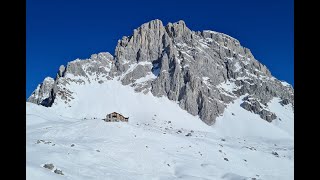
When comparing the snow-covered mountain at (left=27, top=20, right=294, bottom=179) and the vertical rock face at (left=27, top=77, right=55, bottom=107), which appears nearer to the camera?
the snow-covered mountain at (left=27, top=20, right=294, bottom=179)

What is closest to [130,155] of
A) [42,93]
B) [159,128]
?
[159,128]

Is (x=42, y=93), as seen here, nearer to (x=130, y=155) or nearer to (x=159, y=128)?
(x=159, y=128)

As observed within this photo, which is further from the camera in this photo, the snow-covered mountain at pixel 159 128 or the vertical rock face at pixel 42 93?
the vertical rock face at pixel 42 93

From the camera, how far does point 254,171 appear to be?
56250 millimetres

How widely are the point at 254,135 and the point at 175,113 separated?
3529 cm

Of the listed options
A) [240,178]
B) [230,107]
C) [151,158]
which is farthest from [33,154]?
[230,107]

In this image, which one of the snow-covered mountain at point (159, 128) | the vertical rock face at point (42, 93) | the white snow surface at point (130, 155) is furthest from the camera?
the vertical rock face at point (42, 93)

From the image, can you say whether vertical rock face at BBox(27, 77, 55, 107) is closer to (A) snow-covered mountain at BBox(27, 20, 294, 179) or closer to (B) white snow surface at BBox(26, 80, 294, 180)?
(A) snow-covered mountain at BBox(27, 20, 294, 179)

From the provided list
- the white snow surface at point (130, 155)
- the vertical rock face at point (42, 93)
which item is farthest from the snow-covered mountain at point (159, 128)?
the vertical rock face at point (42, 93)

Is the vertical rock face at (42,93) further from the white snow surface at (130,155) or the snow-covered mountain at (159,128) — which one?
the white snow surface at (130,155)

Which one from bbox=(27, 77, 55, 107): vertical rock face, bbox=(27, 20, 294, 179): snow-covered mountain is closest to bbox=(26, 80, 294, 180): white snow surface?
bbox=(27, 20, 294, 179): snow-covered mountain

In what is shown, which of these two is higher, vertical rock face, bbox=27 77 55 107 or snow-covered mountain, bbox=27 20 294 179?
vertical rock face, bbox=27 77 55 107
